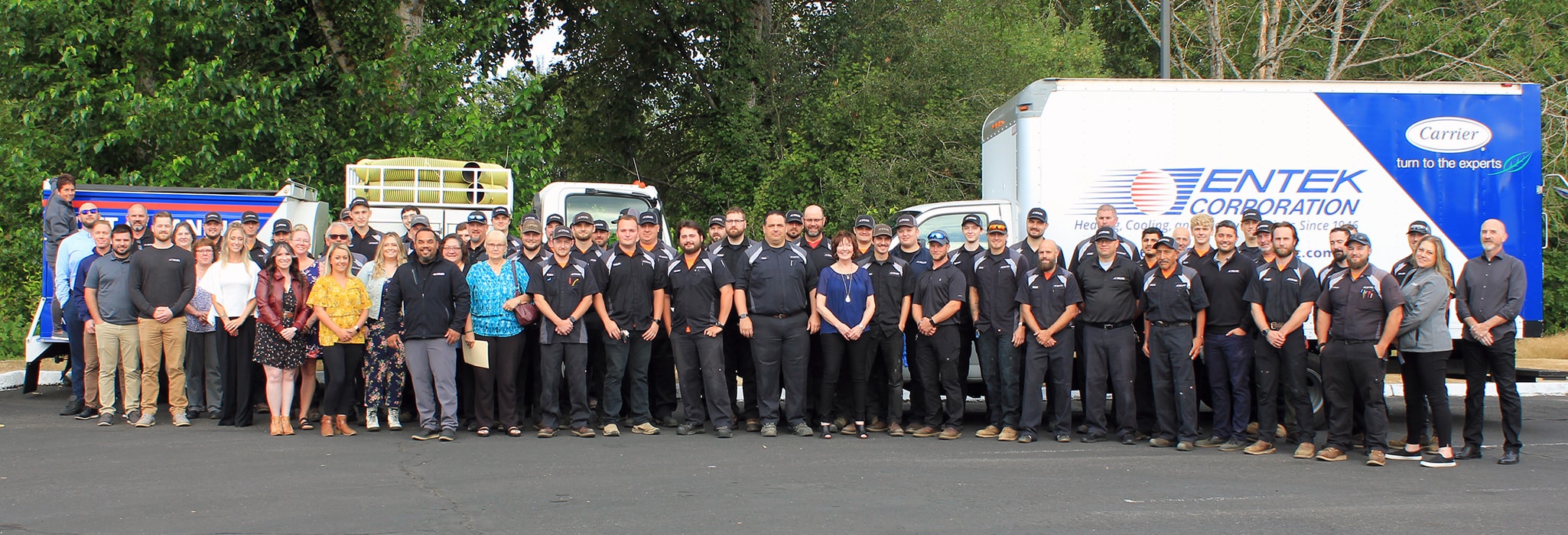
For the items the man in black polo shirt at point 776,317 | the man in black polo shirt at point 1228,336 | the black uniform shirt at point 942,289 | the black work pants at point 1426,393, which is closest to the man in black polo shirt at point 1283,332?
the man in black polo shirt at point 1228,336

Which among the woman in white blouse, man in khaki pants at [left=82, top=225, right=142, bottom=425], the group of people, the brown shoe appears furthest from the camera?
man in khaki pants at [left=82, top=225, right=142, bottom=425]

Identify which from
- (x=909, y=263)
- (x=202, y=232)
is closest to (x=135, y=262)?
(x=202, y=232)

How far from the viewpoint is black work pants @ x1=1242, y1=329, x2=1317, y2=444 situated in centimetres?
878

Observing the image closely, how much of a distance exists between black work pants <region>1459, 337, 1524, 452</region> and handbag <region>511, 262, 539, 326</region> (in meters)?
6.86

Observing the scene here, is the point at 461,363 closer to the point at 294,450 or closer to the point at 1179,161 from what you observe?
the point at 294,450

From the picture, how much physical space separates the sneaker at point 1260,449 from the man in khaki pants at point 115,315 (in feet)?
28.4

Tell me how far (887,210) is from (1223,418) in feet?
36.5

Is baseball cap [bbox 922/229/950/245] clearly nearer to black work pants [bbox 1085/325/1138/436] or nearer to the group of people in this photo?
the group of people

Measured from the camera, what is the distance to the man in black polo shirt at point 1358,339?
827cm

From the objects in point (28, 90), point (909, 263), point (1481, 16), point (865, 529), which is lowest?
point (865, 529)

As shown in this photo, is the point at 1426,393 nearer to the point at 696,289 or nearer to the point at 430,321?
the point at 696,289

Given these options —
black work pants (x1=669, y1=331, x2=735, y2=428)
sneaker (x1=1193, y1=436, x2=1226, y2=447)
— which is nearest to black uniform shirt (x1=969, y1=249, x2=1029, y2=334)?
sneaker (x1=1193, y1=436, x2=1226, y2=447)

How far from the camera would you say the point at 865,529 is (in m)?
6.06

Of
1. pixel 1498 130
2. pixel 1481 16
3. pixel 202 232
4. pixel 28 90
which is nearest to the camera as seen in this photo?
pixel 1498 130
